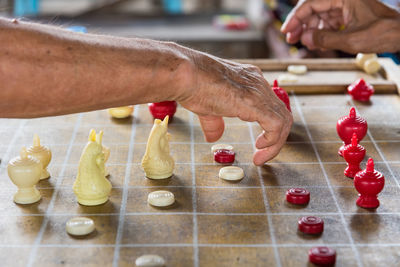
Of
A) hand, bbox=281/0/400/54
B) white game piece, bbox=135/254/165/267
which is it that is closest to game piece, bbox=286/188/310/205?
white game piece, bbox=135/254/165/267

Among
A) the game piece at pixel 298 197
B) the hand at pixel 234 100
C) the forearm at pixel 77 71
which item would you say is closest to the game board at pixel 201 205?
the game piece at pixel 298 197

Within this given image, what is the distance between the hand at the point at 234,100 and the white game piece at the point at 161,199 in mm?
254

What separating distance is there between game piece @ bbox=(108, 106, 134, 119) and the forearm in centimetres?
63

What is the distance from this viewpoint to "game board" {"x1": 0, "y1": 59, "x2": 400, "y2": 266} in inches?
55.1

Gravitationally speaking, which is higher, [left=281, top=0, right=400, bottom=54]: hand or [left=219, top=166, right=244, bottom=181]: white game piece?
[left=281, top=0, right=400, bottom=54]: hand

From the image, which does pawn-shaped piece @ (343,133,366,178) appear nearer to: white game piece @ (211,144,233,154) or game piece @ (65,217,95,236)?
white game piece @ (211,144,233,154)

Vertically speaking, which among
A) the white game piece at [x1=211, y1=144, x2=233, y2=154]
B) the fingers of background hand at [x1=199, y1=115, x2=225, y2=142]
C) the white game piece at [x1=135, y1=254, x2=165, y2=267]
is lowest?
the white game piece at [x1=211, y1=144, x2=233, y2=154]

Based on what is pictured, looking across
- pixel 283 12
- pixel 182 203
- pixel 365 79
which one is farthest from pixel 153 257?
pixel 283 12

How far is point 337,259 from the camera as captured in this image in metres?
1.38

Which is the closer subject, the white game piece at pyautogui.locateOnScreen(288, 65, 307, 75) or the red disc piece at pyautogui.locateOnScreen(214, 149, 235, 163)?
the red disc piece at pyautogui.locateOnScreen(214, 149, 235, 163)

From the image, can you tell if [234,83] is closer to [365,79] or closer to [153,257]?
[153,257]

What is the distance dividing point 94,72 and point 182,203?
0.45 metres

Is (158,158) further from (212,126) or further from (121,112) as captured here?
(121,112)

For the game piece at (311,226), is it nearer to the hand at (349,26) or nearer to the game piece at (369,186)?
the game piece at (369,186)
